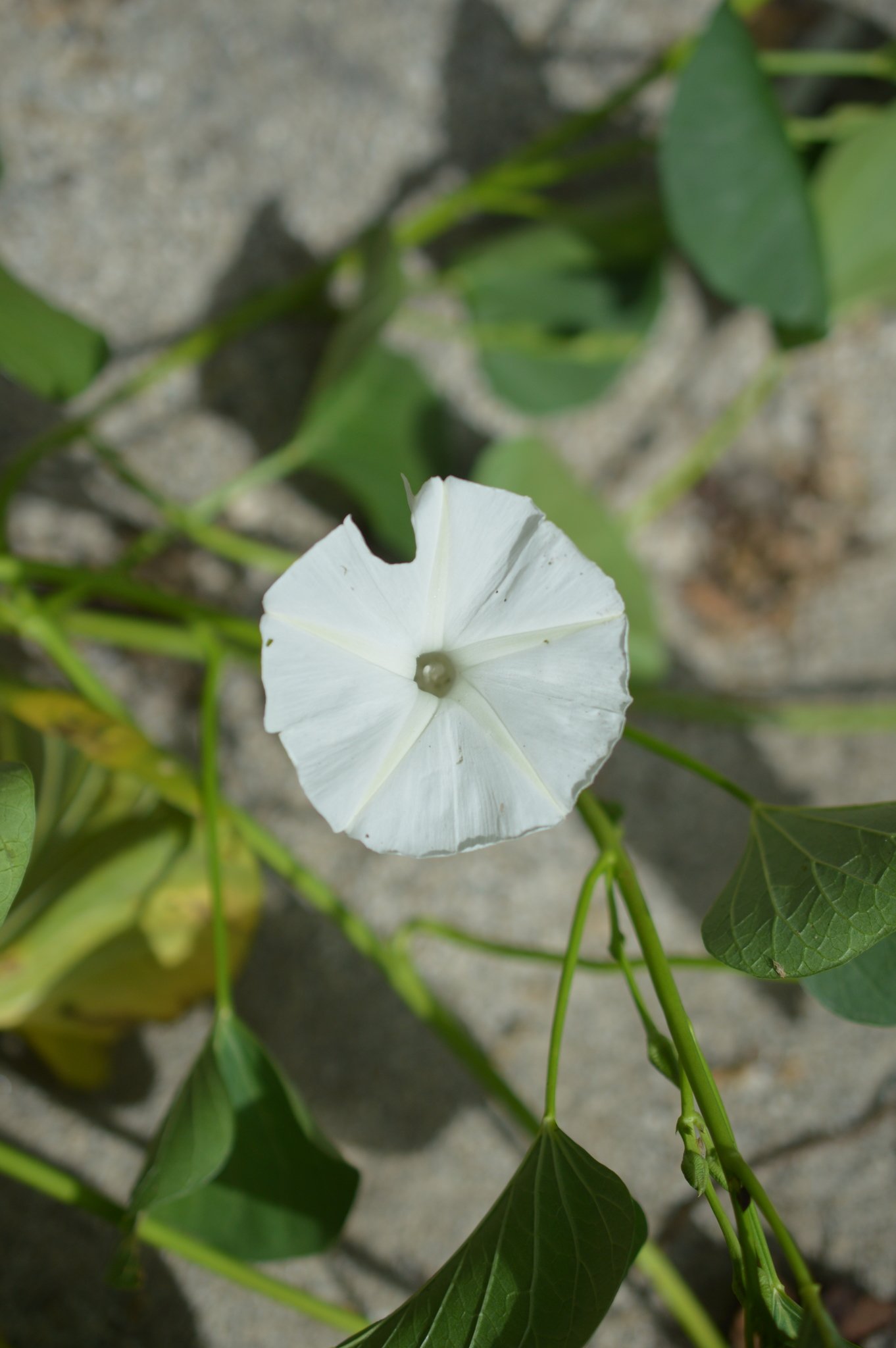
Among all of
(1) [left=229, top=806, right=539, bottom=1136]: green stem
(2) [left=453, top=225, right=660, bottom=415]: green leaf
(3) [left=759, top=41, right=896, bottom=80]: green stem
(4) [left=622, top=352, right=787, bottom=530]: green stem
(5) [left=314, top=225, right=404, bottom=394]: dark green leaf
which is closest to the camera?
(1) [left=229, top=806, right=539, bottom=1136]: green stem

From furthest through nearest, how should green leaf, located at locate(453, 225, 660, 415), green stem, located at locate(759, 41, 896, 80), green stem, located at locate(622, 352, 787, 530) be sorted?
green stem, located at locate(622, 352, 787, 530) < green leaf, located at locate(453, 225, 660, 415) < green stem, located at locate(759, 41, 896, 80)

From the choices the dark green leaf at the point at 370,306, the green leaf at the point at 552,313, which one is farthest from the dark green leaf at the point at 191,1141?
the green leaf at the point at 552,313

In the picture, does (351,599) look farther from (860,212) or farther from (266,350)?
(860,212)

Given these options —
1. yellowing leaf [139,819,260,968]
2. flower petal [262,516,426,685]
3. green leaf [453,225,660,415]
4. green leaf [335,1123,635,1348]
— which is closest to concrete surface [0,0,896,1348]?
green leaf [453,225,660,415]

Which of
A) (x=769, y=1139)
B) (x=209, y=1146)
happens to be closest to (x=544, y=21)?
(x=209, y=1146)

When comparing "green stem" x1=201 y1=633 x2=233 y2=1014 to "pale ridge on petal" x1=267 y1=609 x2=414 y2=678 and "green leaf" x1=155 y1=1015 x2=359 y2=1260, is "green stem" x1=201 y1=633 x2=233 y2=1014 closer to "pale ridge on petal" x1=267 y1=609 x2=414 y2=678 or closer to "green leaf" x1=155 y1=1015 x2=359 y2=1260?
"green leaf" x1=155 y1=1015 x2=359 y2=1260

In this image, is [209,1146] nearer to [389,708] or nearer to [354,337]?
[389,708]

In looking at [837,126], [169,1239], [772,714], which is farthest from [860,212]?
[169,1239]
